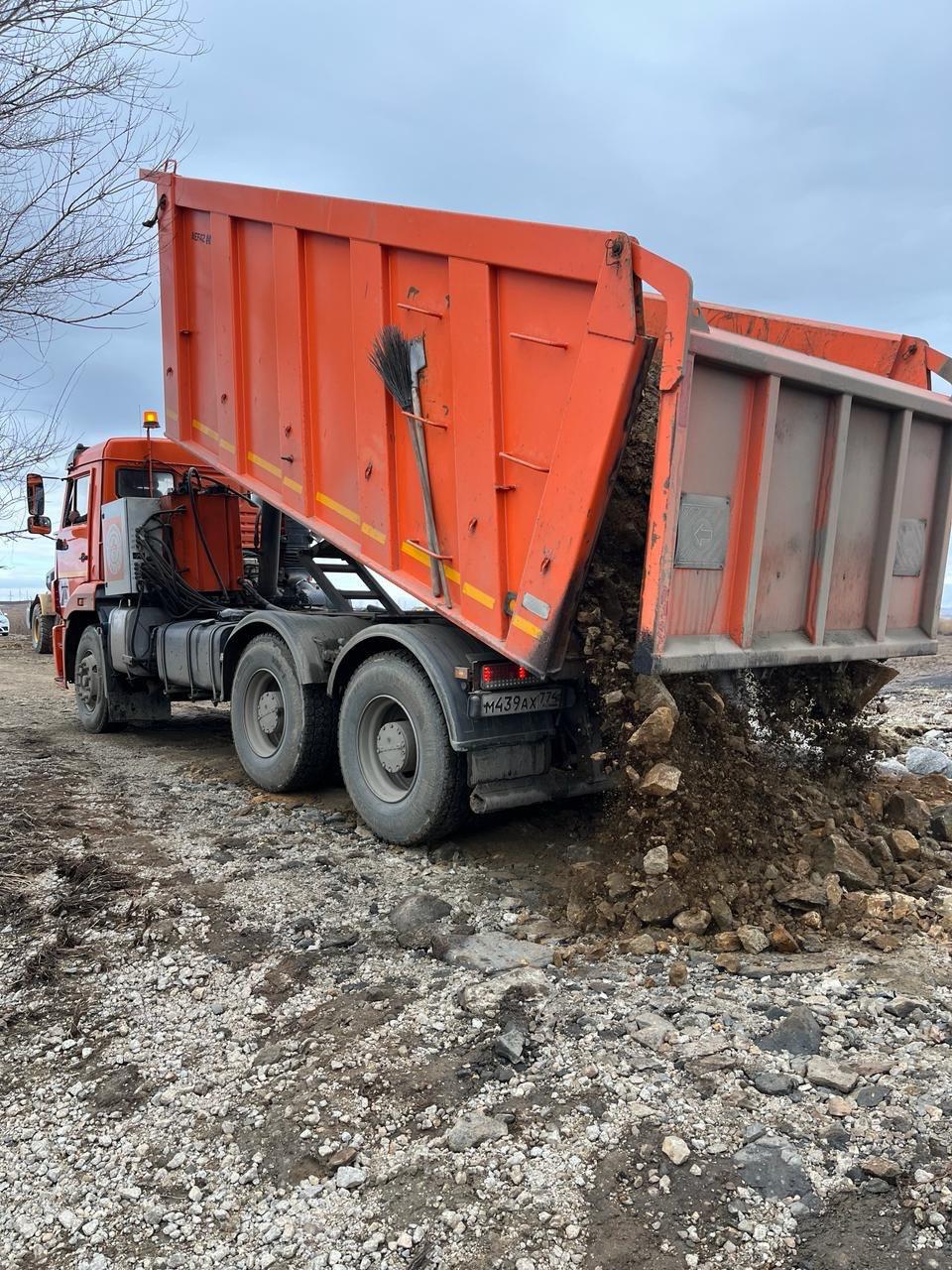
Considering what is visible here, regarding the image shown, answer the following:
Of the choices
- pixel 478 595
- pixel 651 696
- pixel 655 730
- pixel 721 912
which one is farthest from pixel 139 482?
pixel 721 912

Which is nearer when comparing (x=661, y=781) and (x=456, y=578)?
(x=661, y=781)

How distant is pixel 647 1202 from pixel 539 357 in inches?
128

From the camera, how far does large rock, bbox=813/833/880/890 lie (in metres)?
3.95

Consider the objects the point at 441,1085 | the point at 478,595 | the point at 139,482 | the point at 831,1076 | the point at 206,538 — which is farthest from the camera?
the point at 139,482

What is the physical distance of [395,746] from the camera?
5.05 metres

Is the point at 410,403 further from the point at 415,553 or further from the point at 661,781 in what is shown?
the point at 661,781

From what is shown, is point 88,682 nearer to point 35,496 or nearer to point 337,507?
point 35,496

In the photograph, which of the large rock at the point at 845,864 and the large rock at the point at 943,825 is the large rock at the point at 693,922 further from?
the large rock at the point at 943,825

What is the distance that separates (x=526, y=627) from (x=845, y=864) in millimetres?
1709

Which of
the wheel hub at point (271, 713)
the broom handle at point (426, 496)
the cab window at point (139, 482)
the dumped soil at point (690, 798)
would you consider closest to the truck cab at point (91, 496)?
the cab window at point (139, 482)

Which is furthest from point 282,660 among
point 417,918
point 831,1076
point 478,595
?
point 831,1076

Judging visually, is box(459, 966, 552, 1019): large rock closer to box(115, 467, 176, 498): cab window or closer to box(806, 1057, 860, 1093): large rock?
box(806, 1057, 860, 1093): large rock

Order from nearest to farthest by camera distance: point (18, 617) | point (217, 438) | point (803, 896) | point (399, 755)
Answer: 1. point (803, 896)
2. point (399, 755)
3. point (217, 438)
4. point (18, 617)

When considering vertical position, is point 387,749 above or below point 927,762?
above
